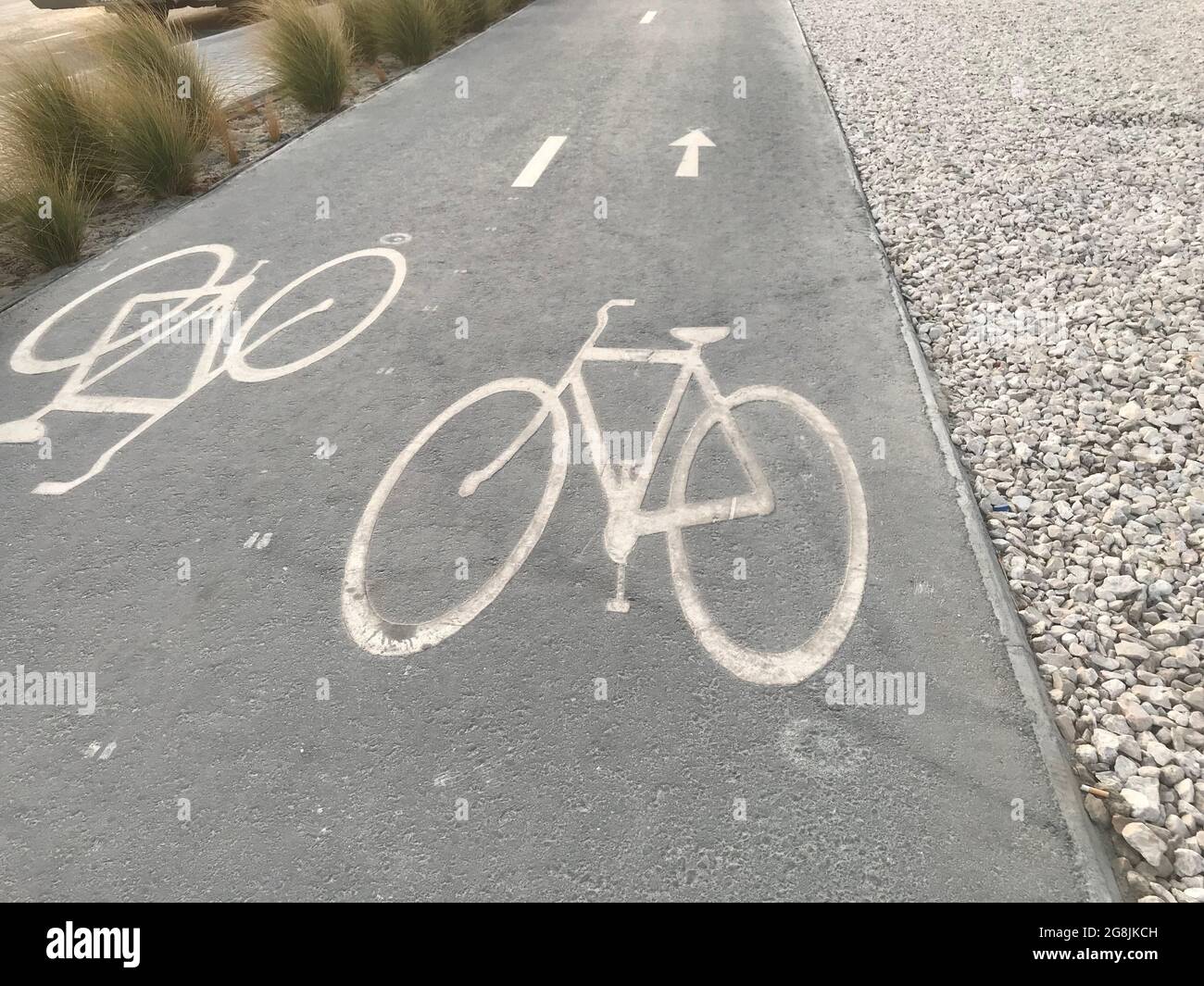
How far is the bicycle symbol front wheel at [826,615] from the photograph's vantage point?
3.13 metres

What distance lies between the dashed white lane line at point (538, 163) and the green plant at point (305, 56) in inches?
123

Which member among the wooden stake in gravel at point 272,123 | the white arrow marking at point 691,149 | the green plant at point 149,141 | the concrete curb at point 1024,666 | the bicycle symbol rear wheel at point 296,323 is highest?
the green plant at point 149,141

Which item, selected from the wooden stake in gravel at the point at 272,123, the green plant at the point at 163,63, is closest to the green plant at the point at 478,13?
the wooden stake in gravel at the point at 272,123

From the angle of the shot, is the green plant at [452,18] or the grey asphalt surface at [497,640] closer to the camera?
the grey asphalt surface at [497,640]

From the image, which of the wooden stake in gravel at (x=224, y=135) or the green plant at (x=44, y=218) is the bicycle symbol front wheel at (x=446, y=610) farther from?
the wooden stake in gravel at (x=224, y=135)

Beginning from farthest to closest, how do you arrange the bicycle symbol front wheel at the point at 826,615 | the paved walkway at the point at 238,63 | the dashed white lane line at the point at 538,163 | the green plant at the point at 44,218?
the paved walkway at the point at 238,63 → the dashed white lane line at the point at 538,163 → the green plant at the point at 44,218 → the bicycle symbol front wheel at the point at 826,615

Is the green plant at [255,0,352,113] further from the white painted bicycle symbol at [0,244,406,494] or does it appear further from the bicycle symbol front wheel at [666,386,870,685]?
the bicycle symbol front wheel at [666,386,870,685]

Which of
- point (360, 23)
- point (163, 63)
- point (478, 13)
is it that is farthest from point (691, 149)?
point (478, 13)

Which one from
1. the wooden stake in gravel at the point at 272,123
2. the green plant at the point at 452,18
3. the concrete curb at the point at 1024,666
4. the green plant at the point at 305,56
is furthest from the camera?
the green plant at the point at 452,18

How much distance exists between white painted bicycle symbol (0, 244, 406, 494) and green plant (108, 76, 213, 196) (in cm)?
159

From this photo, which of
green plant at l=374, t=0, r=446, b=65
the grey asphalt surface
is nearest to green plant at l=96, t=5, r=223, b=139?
the grey asphalt surface

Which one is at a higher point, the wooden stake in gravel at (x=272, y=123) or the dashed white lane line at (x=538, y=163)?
the wooden stake in gravel at (x=272, y=123)

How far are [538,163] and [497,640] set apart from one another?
6.32 m
